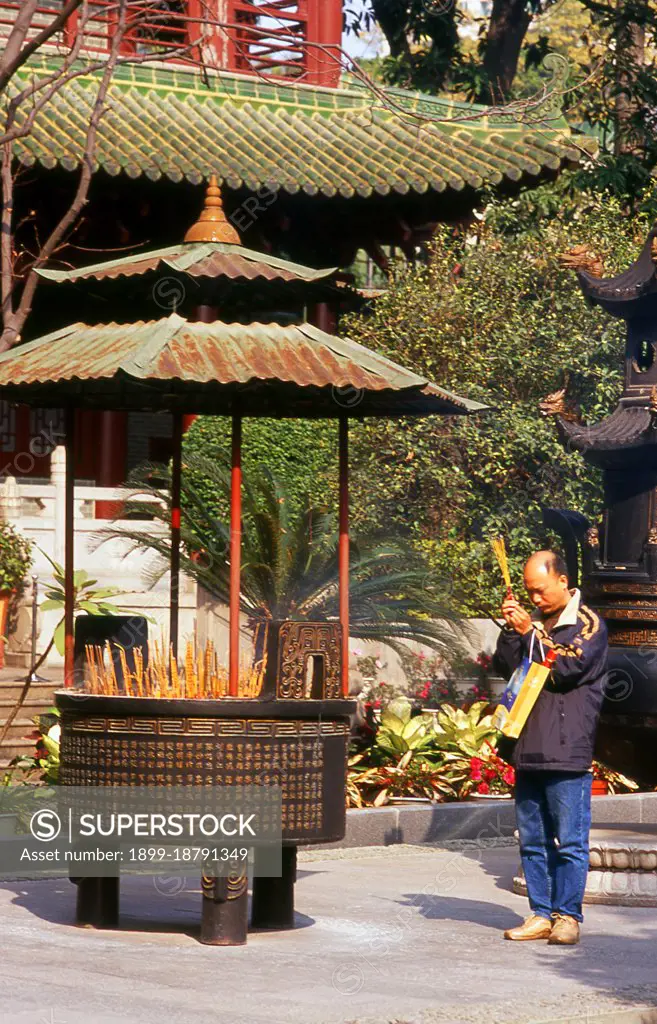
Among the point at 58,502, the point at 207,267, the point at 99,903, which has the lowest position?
the point at 99,903

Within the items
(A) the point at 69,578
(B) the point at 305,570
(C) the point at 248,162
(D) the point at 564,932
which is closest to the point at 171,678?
(A) the point at 69,578

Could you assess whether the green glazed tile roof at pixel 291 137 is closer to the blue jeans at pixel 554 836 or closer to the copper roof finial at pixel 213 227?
the copper roof finial at pixel 213 227

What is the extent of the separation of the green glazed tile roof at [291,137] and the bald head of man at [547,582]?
38.8ft

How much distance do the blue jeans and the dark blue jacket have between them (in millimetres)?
107

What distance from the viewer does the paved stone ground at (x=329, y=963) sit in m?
6.73

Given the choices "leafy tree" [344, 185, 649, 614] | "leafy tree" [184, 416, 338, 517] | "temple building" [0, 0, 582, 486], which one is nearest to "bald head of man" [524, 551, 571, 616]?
"leafy tree" [344, 185, 649, 614]

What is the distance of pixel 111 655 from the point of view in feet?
30.5

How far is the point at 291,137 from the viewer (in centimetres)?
2130

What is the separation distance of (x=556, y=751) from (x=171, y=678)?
6.58 ft

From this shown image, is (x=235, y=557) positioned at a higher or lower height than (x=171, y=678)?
higher

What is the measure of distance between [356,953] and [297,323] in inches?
132

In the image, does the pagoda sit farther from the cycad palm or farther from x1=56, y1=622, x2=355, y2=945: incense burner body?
the cycad palm

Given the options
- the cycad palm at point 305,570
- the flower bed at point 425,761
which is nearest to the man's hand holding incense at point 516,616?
the flower bed at point 425,761

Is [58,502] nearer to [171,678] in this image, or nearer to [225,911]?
[171,678]
